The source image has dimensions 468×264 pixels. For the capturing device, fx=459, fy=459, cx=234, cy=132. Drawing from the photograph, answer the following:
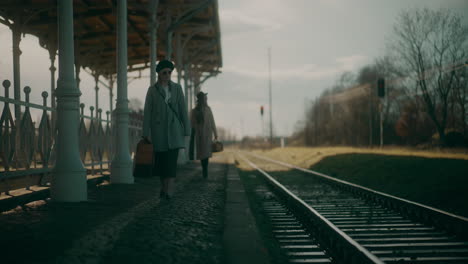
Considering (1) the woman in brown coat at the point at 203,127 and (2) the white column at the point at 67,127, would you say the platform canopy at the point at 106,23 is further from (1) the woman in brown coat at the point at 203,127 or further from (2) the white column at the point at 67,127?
(2) the white column at the point at 67,127

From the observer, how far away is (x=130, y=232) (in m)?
4.29

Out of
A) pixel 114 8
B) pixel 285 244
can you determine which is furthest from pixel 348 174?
pixel 285 244

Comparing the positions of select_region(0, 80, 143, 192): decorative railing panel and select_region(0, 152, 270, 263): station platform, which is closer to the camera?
select_region(0, 152, 270, 263): station platform

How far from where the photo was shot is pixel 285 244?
4.88 metres

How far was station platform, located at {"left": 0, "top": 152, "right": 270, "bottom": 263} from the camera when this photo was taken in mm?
3434

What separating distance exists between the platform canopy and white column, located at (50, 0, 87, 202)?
274 inches

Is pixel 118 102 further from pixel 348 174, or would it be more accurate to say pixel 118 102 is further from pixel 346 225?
pixel 348 174

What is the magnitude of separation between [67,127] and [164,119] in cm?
128

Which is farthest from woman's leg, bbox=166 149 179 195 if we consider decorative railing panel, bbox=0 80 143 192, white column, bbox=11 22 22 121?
white column, bbox=11 22 22 121

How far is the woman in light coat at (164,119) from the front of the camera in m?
6.34

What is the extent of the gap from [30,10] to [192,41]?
10.4m

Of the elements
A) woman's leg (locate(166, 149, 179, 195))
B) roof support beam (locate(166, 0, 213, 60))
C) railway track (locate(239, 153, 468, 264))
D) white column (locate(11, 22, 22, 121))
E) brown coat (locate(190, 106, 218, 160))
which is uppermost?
roof support beam (locate(166, 0, 213, 60))

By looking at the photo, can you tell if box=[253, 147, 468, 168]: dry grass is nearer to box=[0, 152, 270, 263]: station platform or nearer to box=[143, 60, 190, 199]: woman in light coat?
box=[143, 60, 190, 199]: woman in light coat

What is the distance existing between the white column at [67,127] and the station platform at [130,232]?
0.83 ft
